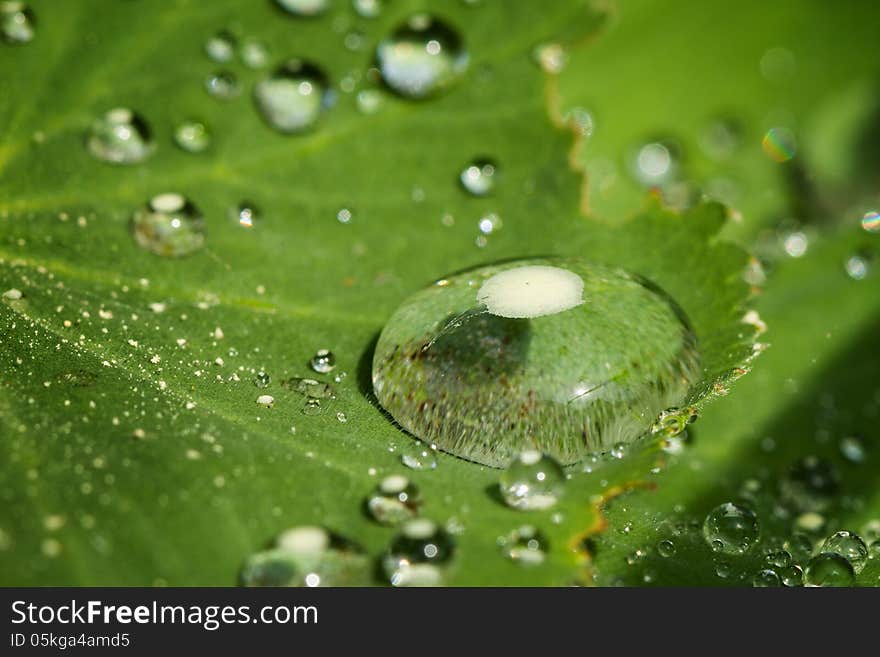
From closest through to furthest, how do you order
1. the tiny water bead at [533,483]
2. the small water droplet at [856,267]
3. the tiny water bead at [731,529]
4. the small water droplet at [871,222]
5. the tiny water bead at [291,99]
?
the tiny water bead at [533,483], the tiny water bead at [731,529], the tiny water bead at [291,99], the small water droplet at [856,267], the small water droplet at [871,222]

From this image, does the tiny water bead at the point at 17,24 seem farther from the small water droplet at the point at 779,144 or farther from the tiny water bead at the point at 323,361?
the small water droplet at the point at 779,144

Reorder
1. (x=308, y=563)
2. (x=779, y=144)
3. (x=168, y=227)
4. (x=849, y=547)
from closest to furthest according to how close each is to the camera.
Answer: (x=308, y=563), (x=849, y=547), (x=168, y=227), (x=779, y=144)

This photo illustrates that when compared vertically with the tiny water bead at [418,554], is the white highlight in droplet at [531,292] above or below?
above

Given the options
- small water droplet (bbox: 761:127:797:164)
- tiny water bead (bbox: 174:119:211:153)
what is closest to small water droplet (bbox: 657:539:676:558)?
tiny water bead (bbox: 174:119:211:153)

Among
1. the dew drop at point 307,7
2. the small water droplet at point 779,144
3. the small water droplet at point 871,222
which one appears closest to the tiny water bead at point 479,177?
the dew drop at point 307,7

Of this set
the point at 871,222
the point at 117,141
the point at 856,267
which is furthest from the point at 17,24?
the point at 871,222

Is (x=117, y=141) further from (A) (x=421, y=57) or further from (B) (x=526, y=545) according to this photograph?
(B) (x=526, y=545)
